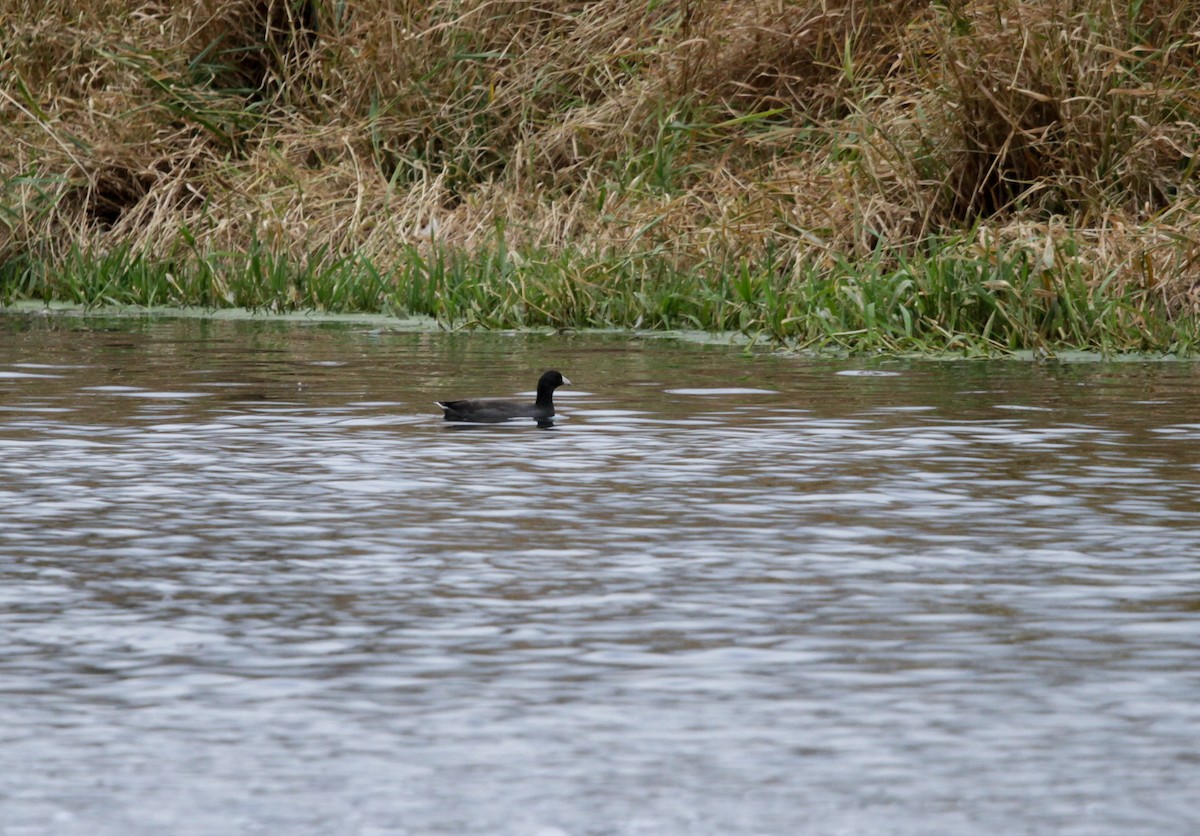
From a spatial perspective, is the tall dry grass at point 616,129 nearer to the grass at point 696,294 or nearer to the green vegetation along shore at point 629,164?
the green vegetation along shore at point 629,164

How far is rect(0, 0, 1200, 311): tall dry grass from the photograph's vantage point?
1698cm

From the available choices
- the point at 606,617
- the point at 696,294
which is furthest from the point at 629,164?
the point at 606,617

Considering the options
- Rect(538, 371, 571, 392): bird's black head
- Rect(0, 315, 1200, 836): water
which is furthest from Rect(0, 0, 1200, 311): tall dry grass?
Rect(0, 315, 1200, 836): water

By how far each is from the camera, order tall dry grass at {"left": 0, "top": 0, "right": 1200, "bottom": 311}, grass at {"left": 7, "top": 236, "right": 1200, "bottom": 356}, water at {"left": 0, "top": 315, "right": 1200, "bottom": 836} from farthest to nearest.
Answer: tall dry grass at {"left": 0, "top": 0, "right": 1200, "bottom": 311} < grass at {"left": 7, "top": 236, "right": 1200, "bottom": 356} < water at {"left": 0, "top": 315, "right": 1200, "bottom": 836}

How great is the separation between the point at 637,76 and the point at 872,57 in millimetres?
2118

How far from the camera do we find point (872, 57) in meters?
20.0

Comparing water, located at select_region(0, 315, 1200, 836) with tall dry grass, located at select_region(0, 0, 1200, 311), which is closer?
water, located at select_region(0, 315, 1200, 836)

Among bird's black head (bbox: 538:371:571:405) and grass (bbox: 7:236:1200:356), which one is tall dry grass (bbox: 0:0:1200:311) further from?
bird's black head (bbox: 538:371:571:405)

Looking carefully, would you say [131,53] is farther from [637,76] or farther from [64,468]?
[64,468]

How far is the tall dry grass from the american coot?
417 centimetres

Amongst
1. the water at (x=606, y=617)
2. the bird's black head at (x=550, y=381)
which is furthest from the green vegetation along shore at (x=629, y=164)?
the water at (x=606, y=617)

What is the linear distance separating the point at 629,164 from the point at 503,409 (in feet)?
25.7

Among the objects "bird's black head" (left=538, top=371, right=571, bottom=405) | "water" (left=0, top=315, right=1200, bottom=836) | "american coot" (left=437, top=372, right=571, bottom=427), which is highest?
"bird's black head" (left=538, top=371, right=571, bottom=405)

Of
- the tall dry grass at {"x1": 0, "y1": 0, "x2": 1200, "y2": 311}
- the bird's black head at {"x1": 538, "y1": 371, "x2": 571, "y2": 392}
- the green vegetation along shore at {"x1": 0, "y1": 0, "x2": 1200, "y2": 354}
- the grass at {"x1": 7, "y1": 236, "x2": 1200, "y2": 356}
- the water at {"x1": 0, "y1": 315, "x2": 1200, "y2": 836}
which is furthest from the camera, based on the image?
the tall dry grass at {"x1": 0, "y1": 0, "x2": 1200, "y2": 311}
